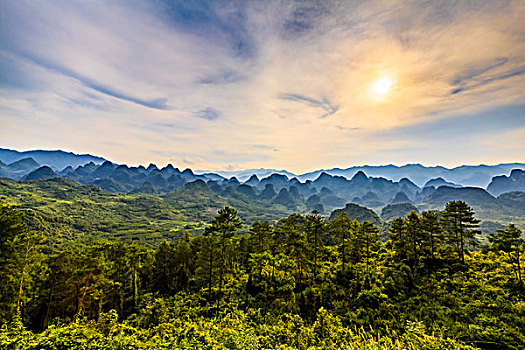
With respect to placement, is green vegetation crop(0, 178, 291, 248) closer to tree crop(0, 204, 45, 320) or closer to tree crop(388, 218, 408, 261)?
tree crop(0, 204, 45, 320)

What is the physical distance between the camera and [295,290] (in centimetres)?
2177

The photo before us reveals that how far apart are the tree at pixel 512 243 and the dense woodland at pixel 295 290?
15 cm

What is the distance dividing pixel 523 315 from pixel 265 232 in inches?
916

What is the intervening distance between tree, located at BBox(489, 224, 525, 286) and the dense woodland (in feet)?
0.49

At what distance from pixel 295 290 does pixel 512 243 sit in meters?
21.0

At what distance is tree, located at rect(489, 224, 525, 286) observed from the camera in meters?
16.8

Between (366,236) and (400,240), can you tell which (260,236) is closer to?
(366,236)

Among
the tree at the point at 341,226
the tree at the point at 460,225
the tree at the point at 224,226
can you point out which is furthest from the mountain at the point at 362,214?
the tree at the point at 224,226

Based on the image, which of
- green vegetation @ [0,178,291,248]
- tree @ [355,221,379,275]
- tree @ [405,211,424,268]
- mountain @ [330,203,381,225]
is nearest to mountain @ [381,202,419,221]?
mountain @ [330,203,381,225]

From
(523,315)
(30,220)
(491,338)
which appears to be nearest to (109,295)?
(491,338)

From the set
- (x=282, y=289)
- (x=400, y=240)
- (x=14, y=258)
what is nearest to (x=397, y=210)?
(x=400, y=240)

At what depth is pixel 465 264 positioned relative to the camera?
20.3 meters

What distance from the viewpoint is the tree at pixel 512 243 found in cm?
1684

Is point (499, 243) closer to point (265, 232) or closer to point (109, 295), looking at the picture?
point (265, 232)
